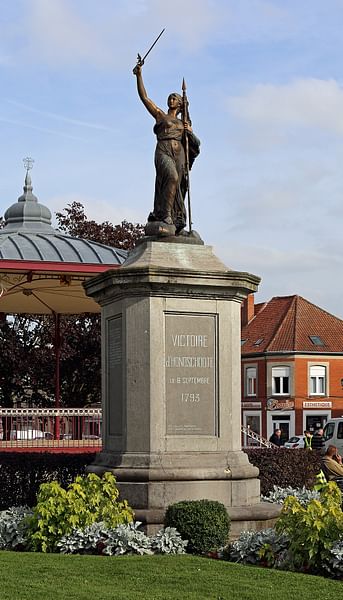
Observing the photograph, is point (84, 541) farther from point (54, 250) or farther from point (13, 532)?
point (54, 250)

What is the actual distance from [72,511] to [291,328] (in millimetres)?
58670

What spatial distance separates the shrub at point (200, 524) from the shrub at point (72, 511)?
523 mm

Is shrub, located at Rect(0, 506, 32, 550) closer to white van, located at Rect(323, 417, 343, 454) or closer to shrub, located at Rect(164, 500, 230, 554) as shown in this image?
shrub, located at Rect(164, 500, 230, 554)

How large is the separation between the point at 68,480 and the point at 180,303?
12.3 feet

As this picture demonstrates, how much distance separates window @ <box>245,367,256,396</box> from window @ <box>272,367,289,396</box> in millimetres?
1837

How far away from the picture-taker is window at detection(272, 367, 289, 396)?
6612 cm

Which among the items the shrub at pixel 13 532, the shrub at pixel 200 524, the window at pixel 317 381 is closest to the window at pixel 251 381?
the window at pixel 317 381

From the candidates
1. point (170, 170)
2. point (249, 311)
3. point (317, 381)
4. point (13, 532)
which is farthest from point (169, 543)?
point (249, 311)

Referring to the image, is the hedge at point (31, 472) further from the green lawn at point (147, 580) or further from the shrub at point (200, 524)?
the green lawn at point (147, 580)

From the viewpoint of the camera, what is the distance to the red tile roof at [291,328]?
2650 inches

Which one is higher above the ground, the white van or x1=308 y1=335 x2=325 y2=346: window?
x1=308 y1=335 x2=325 y2=346: window

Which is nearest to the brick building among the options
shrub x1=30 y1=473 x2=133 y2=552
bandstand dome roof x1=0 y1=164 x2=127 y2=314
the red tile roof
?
the red tile roof

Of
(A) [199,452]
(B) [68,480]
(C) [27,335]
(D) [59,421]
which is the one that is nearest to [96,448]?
(D) [59,421]

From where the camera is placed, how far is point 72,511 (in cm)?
1055
